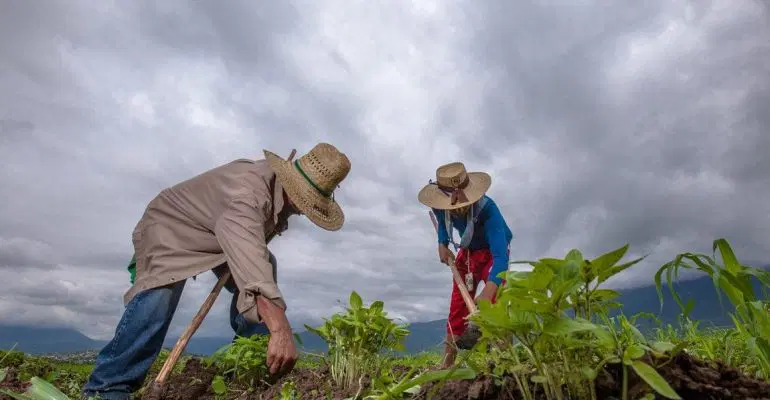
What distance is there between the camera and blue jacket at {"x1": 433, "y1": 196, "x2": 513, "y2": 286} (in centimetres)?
482

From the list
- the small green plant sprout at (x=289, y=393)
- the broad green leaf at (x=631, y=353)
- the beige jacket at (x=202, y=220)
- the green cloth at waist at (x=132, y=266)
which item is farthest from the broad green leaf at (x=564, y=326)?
the green cloth at waist at (x=132, y=266)

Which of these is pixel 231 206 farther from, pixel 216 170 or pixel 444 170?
pixel 444 170

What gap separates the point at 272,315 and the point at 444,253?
104 inches

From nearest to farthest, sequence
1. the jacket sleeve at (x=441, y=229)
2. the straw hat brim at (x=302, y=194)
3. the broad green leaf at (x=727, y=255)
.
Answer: the broad green leaf at (x=727, y=255) → the straw hat brim at (x=302, y=194) → the jacket sleeve at (x=441, y=229)

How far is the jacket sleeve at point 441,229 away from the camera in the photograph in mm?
5375

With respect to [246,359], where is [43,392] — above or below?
below

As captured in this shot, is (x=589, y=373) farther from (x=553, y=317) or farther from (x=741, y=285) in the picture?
(x=741, y=285)

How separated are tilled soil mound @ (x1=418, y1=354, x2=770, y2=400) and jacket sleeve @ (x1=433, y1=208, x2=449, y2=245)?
385 cm

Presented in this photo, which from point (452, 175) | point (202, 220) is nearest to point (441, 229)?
point (452, 175)

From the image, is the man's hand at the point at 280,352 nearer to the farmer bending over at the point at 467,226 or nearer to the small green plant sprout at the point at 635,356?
the small green plant sprout at the point at 635,356

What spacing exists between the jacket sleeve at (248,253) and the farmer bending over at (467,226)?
2.20m

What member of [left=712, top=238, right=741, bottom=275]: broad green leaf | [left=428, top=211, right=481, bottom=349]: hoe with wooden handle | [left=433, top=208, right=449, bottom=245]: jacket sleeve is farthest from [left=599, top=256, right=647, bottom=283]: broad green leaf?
[left=433, top=208, right=449, bottom=245]: jacket sleeve

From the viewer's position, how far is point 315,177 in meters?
3.84

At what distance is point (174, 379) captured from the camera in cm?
386
